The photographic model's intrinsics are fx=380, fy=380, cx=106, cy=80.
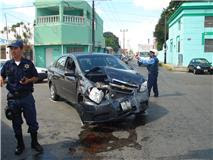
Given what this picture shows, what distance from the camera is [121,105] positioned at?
7988 mm

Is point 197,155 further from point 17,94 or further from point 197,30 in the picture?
point 197,30

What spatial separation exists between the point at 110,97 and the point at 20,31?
4425cm

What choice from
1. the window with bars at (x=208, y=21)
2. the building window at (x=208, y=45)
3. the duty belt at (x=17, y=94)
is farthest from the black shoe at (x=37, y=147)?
the window with bars at (x=208, y=21)

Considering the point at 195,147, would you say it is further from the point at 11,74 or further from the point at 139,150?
the point at 11,74

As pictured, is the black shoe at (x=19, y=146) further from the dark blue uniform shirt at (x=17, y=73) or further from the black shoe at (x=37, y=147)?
the dark blue uniform shirt at (x=17, y=73)

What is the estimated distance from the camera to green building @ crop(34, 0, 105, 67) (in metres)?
36.7

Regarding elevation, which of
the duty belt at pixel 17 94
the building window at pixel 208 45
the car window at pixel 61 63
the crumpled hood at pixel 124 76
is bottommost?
the duty belt at pixel 17 94

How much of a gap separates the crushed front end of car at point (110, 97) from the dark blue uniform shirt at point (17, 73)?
1987 millimetres

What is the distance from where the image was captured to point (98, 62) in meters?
9.81

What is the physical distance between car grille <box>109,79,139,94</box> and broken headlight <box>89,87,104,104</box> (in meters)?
0.29

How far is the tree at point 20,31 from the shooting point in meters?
48.4

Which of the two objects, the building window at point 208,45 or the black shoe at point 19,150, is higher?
the building window at point 208,45

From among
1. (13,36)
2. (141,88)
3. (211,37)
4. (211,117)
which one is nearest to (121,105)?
(141,88)

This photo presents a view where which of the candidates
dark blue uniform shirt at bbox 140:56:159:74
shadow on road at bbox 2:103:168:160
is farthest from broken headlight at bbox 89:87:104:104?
dark blue uniform shirt at bbox 140:56:159:74
